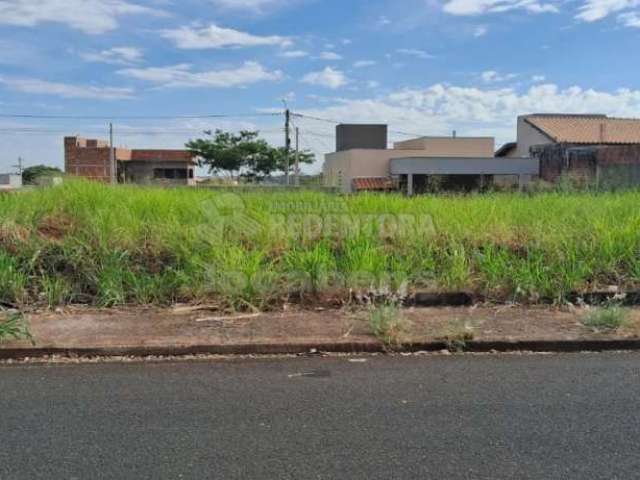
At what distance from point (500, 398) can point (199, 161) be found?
4699 centimetres

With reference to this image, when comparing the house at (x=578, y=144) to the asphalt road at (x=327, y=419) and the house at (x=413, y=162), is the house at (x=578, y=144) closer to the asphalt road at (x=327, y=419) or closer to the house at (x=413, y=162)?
the house at (x=413, y=162)

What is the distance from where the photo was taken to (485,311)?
18.2 ft

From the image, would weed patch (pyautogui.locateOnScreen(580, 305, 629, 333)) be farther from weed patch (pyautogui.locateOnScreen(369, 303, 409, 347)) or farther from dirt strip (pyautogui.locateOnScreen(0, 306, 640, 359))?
weed patch (pyautogui.locateOnScreen(369, 303, 409, 347))

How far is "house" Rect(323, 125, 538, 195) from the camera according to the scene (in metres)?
30.5

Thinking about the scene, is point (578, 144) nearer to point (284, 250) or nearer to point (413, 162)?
point (413, 162)

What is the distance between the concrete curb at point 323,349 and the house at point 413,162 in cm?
1615

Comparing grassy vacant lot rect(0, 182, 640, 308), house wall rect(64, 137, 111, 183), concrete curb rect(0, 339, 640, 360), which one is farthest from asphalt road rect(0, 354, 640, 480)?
house wall rect(64, 137, 111, 183)

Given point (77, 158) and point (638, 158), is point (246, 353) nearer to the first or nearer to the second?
point (638, 158)

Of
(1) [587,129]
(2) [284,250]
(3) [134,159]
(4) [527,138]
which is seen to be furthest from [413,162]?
(3) [134,159]

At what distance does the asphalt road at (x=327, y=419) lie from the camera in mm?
2631

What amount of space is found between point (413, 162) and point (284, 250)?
84.8 ft

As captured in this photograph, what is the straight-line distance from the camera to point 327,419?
314cm

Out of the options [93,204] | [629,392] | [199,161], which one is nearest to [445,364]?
[629,392]

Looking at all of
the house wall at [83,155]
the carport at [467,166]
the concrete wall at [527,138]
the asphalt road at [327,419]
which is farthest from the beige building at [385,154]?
the asphalt road at [327,419]
